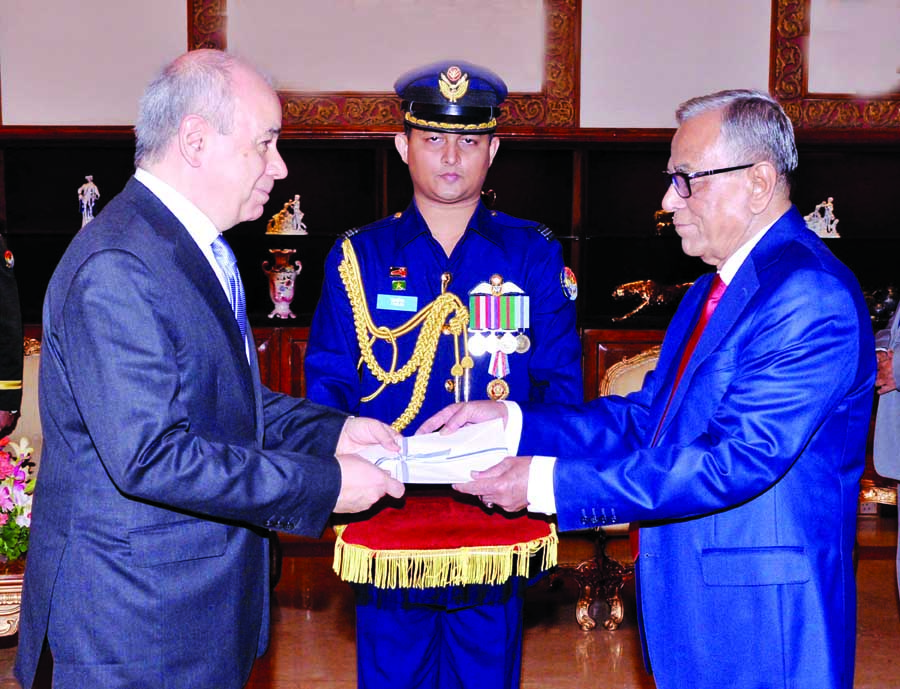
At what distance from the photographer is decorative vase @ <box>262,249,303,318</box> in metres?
5.84

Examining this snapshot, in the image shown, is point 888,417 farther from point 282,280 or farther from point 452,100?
point 282,280

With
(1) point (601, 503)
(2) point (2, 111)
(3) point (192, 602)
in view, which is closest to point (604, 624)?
(1) point (601, 503)

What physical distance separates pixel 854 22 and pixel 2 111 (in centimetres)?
487

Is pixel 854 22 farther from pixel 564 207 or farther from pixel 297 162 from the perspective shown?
pixel 297 162

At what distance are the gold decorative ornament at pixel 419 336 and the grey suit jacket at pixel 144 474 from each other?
2.80 feet

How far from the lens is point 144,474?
1.65m

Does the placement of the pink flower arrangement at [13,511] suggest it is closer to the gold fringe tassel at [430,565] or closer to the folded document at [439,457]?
the gold fringe tassel at [430,565]

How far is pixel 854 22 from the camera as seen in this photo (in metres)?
5.91

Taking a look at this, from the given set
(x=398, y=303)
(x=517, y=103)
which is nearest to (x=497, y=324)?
(x=398, y=303)

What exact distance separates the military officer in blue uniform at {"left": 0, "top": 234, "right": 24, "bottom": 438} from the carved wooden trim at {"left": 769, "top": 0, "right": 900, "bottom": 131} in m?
4.17

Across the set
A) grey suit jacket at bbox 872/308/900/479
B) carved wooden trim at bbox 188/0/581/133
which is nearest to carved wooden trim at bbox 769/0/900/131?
carved wooden trim at bbox 188/0/581/133

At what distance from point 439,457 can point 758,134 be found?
0.94 m

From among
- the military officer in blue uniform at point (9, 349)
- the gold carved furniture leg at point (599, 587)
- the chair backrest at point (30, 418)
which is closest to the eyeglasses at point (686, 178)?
the gold carved furniture leg at point (599, 587)

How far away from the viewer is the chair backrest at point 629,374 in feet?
14.4
